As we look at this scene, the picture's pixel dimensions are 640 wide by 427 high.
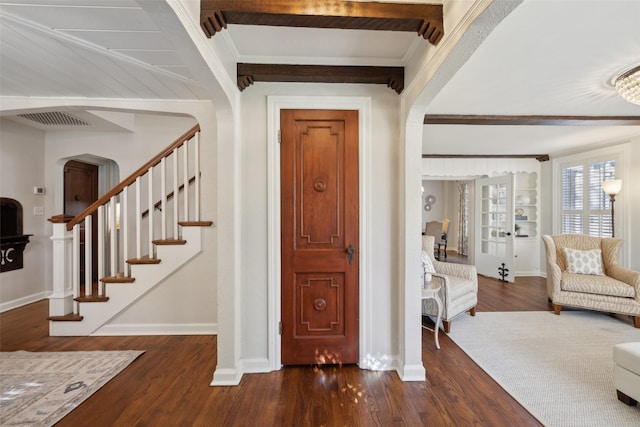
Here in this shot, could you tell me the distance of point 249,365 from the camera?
214 cm

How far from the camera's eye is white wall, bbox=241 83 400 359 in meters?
2.16

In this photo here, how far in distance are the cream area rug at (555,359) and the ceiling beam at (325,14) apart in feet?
8.13

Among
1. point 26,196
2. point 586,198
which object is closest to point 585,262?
point 586,198

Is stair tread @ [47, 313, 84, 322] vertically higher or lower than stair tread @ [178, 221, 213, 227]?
lower

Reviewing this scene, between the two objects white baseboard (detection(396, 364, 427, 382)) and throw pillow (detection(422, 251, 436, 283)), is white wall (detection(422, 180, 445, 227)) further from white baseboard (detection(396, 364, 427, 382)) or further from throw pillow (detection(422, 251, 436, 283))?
white baseboard (detection(396, 364, 427, 382))

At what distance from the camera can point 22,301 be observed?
3547 millimetres

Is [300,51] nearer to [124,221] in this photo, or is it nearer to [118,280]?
[124,221]

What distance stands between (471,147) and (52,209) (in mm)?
6858

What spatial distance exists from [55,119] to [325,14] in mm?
4003

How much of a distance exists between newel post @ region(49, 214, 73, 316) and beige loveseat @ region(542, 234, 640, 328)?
18.5ft

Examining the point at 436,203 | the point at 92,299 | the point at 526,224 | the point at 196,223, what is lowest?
the point at 92,299

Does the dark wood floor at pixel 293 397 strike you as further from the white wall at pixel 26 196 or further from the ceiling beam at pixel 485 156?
the ceiling beam at pixel 485 156

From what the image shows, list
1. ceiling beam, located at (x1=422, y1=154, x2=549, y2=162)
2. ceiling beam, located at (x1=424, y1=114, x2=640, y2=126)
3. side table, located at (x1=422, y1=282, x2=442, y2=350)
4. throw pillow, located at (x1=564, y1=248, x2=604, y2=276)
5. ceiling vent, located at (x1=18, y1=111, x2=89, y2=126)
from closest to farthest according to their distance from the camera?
side table, located at (x1=422, y1=282, x2=442, y2=350) < ceiling beam, located at (x1=424, y1=114, x2=640, y2=126) < ceiling vent, located at (x1=18, y1=111, x2=89, y2=126) < throw pillow, located at (x1=564, y1=248, x2=604, y2=276) < ceiling beam, located at (x1=422, y1=154, x2=549, y2=162)

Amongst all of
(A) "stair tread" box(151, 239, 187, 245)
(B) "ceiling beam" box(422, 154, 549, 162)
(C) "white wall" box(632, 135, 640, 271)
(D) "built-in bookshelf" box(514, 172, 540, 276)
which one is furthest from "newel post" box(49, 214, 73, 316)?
(C) "white wall" box(632, 135, 640, 271)
